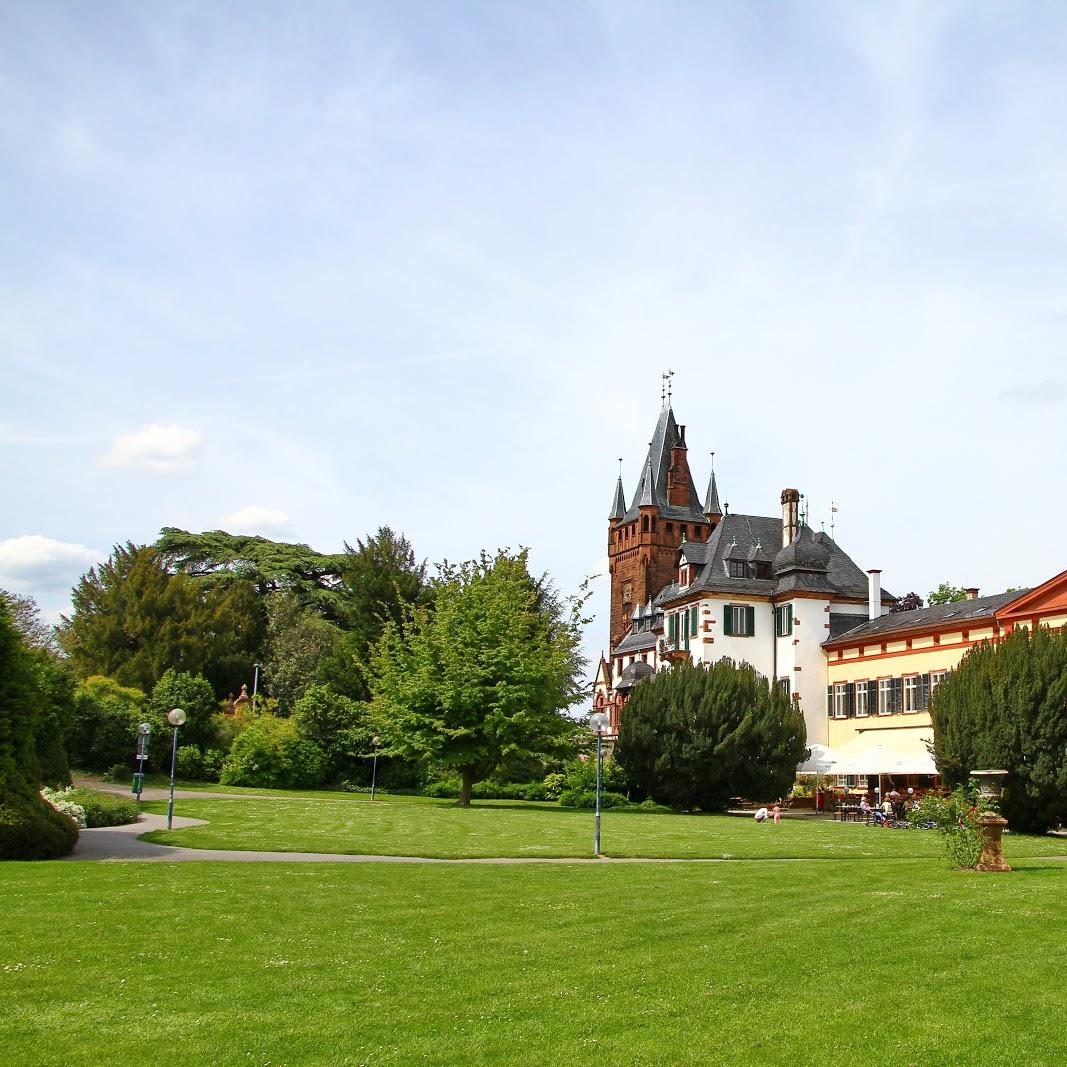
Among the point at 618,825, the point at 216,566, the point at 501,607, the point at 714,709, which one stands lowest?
the point at 618,825

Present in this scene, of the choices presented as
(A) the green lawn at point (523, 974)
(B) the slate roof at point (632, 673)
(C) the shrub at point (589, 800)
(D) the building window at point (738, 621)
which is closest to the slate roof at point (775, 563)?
(D) the building window at point (738, 621)

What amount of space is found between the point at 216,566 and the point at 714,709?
146 ft

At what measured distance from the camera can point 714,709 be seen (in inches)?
1740

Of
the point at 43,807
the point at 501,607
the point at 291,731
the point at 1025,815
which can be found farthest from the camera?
the point at 291,731

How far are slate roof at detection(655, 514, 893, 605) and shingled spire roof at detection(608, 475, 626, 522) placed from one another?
26.1m

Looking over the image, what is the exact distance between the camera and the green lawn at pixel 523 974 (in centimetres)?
788

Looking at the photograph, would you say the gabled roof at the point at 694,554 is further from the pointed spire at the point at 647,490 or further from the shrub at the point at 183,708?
the shrub at the point at 183,708

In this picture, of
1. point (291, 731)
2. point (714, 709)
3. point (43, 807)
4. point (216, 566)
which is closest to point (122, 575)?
point (216, 566)

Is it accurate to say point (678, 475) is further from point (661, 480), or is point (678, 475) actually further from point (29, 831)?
point (29, 831)

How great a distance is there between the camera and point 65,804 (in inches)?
996

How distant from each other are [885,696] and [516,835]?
1144 inches

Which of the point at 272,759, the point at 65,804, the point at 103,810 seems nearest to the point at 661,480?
the point at 272,759

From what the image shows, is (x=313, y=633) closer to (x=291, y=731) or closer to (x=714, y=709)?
(x=291, y=731)

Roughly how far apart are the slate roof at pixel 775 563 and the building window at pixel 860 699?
535 cm
